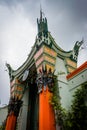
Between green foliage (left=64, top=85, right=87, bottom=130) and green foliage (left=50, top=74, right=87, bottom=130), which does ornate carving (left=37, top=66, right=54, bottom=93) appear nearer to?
green foliage (left=50, top=74, right=87, bottom=130)

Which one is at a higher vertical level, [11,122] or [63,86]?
[63,86]

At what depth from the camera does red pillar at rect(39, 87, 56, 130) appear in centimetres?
813

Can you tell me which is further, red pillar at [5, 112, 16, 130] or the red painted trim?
red pillar at [5, 112, 16, 130]

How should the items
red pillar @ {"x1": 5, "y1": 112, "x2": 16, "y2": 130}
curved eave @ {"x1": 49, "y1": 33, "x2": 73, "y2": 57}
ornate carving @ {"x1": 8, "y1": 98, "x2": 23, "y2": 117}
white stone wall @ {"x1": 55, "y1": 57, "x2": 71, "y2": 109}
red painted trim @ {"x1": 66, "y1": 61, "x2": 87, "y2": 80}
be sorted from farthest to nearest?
ornate carving @ {"x1": 8, "y1": 98, "x2": 23, "y2": 117}
red pillar @ {"x1": 5, "y1": 112, "x2": 16, "y2": 130}
curved eave @ {"x1": 49, "y1": 33, "x2": 73, "y2": 57}
red painted trim @ {"x1": 66, "y1": 61, "x2": 87, "y2": 80}
white stone wall @ {"x1": 55, "y1": 57, "x2": 71, "y2": 109}

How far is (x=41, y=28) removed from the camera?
12188 millimetres

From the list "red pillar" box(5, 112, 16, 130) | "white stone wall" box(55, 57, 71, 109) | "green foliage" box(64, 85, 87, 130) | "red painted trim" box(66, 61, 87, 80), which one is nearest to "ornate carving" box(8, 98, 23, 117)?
"red pillar" box(5, 112, 16, 130)

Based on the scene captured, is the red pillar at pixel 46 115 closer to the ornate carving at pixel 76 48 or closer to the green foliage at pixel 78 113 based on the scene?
the green foliage at pixel 78 113

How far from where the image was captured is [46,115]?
333 inches

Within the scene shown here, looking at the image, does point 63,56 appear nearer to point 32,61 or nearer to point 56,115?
point 32,61

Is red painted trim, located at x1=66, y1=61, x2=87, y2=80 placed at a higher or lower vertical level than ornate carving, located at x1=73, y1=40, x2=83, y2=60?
lower

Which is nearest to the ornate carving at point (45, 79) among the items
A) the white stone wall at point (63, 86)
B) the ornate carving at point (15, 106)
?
the white stone wall at point (63, 86)

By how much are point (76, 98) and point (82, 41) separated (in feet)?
21.6

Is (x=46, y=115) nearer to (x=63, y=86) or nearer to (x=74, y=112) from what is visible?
(x=74, y=112)

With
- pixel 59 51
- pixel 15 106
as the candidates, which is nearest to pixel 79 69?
pixel 59 51
